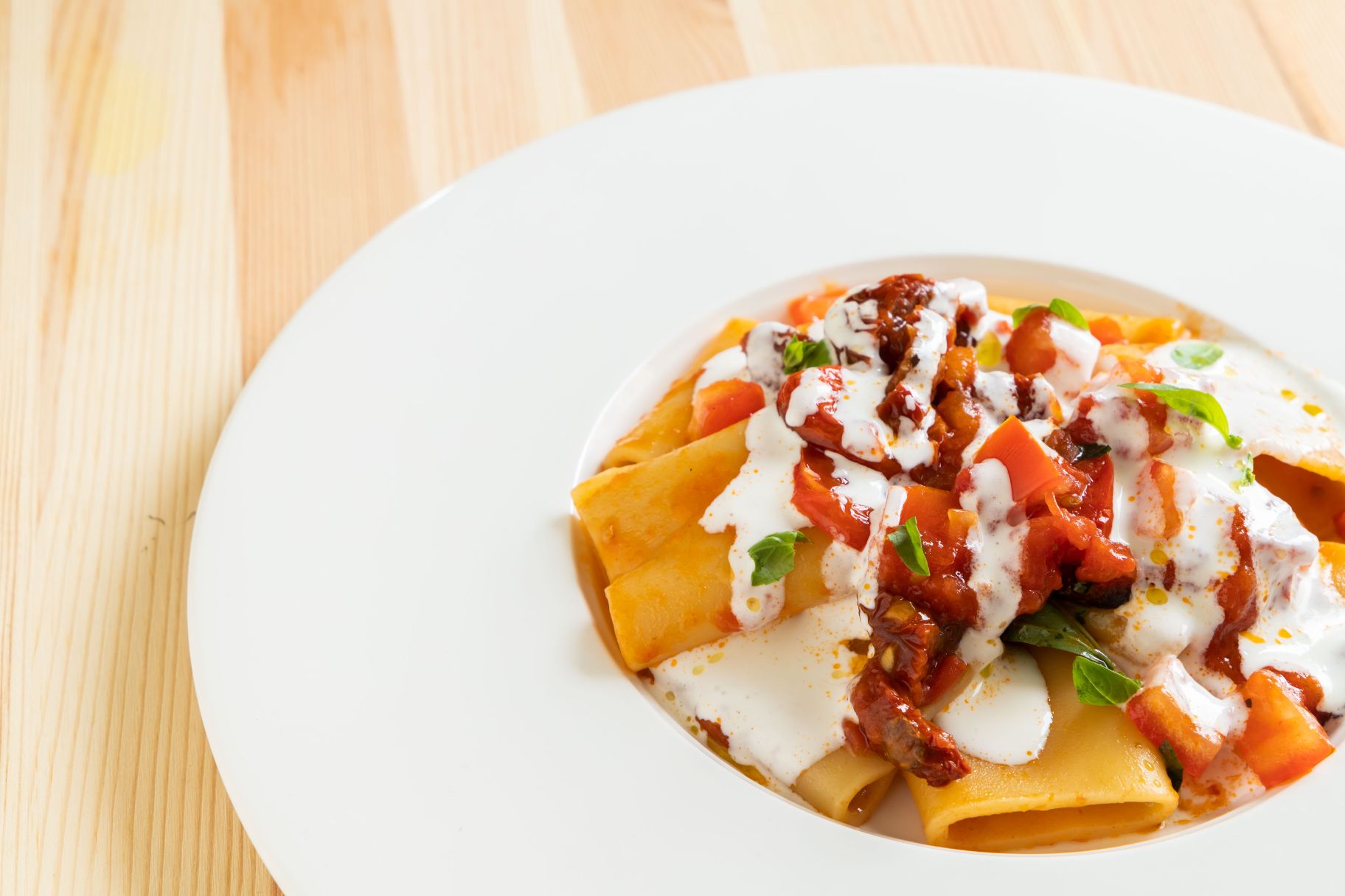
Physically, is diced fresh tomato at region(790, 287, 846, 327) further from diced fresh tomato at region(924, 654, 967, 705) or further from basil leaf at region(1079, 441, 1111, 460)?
diced fresh tomato at region(924, 654, 967, 705)

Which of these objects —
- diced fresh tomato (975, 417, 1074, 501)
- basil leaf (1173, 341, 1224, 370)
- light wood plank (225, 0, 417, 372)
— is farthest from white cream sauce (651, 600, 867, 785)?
light wood plank (225, 0, 417, 372)

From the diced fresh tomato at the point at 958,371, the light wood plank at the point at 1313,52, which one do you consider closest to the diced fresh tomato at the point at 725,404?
the diced fresh tomato at the point at 958,371

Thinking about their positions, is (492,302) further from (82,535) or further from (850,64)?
(850,64)

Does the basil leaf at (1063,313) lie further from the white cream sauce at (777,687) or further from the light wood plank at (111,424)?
the light wood plank at (111,424)

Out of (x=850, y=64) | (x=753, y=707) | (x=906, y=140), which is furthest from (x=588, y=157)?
(x=753, y=707)

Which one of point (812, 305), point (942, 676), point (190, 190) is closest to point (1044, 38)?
point (812, 305)

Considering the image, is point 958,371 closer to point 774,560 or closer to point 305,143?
point 774,560
